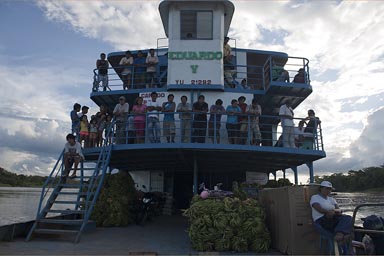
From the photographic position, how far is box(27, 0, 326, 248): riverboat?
32.3 ft

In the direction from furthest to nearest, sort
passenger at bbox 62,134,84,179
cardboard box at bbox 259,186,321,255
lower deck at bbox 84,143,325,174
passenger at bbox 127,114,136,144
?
1. passenger at bbox 127,114,136,144
2. lower deck at bbox 84,143,325,174
3. passenger at bbox 62,134,84,179
4. cardboard box at bbox 259,186,321,255

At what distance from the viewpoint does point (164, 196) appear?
14.3 m

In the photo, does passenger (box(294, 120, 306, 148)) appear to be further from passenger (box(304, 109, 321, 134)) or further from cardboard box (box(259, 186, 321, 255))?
cardboard box (box(259, 186, 321, 255))

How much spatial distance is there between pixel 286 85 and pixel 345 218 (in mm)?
6848

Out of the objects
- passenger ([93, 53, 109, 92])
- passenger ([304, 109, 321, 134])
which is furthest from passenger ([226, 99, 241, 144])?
passenger ([93, 53, 109, 92])

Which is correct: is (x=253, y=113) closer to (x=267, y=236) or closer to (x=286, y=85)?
(x=286, y=85)

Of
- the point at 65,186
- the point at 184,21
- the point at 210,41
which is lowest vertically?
the point at 65,186

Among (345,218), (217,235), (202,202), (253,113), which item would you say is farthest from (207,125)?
(345,218)

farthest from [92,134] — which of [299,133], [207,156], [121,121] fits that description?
[299,133]

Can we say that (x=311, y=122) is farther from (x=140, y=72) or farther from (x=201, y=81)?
(x=140, y=72)

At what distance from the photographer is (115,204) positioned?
404 inches

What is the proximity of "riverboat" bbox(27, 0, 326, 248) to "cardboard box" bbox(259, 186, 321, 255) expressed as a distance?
124 inches

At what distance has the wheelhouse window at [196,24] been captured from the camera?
40.1 feet

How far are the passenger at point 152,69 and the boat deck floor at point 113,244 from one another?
531 cm
